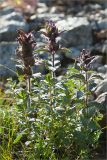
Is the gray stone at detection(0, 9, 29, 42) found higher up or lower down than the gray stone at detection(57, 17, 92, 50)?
higher up

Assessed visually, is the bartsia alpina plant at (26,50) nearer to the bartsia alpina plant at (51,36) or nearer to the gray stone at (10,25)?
the bartsia alpina plant at (51,36)

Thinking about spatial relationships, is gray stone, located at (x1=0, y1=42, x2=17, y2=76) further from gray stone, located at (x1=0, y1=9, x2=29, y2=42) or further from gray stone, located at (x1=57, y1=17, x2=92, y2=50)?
gray stone, located at (x1=57, y1=17, x2=92, y2=50)

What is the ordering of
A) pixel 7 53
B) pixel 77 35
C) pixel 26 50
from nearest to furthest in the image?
pixel 26 50 → pixel 7 53 → pixel 77 35

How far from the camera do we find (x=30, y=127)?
13.2ft

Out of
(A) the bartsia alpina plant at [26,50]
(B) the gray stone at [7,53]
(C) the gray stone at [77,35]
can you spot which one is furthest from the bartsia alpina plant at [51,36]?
(C) the gray stone at [77,35]

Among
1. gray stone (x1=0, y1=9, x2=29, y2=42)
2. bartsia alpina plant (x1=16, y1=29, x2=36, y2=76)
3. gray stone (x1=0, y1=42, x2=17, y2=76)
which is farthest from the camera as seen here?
gray stone (x1=0, y1=9, x2=29, y2=42)

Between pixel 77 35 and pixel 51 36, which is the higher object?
pixel 51 36

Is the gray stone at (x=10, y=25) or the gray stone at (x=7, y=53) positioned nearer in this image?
the gray stone at (x=7, y=53)

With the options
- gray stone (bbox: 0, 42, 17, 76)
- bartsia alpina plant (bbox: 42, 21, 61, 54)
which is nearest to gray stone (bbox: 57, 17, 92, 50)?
gray stone (bbox: 0, 42, 17, 76)

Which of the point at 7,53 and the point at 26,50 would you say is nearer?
the point at 26,50

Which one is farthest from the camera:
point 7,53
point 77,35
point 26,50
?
point 77,35

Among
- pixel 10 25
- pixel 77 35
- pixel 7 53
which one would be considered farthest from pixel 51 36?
pixel 10 25

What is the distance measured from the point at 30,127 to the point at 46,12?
17.5ft

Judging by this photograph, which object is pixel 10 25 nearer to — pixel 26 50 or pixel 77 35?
pixel 77 35
